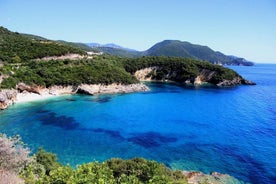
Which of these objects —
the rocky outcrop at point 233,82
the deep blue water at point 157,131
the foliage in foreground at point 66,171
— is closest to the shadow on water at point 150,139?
the deep blue water at point 157,131

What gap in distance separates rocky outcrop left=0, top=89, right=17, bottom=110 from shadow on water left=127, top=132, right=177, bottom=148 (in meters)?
27.1

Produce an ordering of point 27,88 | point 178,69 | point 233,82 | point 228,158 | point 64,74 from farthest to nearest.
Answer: point 178,69
point 233,82
point 64,74
point 27,88
point 228,158


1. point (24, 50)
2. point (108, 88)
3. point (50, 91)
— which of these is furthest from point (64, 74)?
point (24, 50)

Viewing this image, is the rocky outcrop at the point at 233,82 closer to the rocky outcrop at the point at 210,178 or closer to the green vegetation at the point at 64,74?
the green vegetation at the point at 64,74

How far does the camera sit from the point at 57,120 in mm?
43719

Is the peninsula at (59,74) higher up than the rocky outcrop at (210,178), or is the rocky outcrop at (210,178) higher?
the peninsula at (59,74)

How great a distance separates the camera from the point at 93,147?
106ft

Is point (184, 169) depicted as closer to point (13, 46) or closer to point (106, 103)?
point (106, 103)

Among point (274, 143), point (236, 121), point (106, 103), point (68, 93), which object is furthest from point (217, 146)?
point (68, 93)

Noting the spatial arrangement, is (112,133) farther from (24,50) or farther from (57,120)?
(24,50)

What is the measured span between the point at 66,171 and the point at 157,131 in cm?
2742

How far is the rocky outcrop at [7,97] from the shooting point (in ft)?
159

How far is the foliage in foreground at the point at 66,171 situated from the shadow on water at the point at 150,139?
11.3m

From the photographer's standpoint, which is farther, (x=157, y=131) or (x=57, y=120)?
(x=57, y=120)
